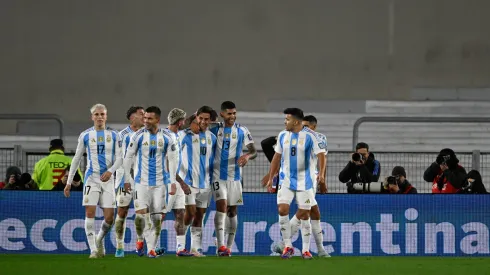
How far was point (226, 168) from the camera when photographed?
684 inches

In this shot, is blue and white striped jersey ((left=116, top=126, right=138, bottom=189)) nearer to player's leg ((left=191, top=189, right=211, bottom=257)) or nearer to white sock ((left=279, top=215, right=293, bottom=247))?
player's leg ((left=191, top=189, right=211, bottom=257))

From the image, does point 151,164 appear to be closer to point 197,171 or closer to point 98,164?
point 98,164

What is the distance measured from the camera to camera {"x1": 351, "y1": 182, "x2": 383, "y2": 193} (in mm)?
19516

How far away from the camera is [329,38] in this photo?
96.0 feet

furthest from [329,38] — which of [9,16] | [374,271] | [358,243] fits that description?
[374,271]

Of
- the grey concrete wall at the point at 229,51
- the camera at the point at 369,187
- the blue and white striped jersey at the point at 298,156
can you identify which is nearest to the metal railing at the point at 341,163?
the camera at the point at 369,187

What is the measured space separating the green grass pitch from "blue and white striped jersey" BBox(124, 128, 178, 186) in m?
1.01

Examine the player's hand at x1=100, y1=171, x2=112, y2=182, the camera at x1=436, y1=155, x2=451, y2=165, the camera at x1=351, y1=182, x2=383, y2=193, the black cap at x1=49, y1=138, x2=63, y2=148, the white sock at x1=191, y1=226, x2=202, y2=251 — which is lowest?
the white sock at x1=191, y1=226, x2=202, y2=251

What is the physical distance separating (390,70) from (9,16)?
8.43 m

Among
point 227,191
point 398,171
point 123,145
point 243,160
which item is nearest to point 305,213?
point 243,160

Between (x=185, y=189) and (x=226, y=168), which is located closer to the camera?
(x=185, y=189)

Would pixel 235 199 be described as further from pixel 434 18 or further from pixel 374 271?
pixel 434 18

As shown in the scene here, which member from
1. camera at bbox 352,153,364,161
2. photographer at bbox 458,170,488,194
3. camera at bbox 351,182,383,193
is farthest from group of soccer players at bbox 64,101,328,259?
photographer at bbox 458,170,488,194

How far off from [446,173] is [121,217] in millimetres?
5348
